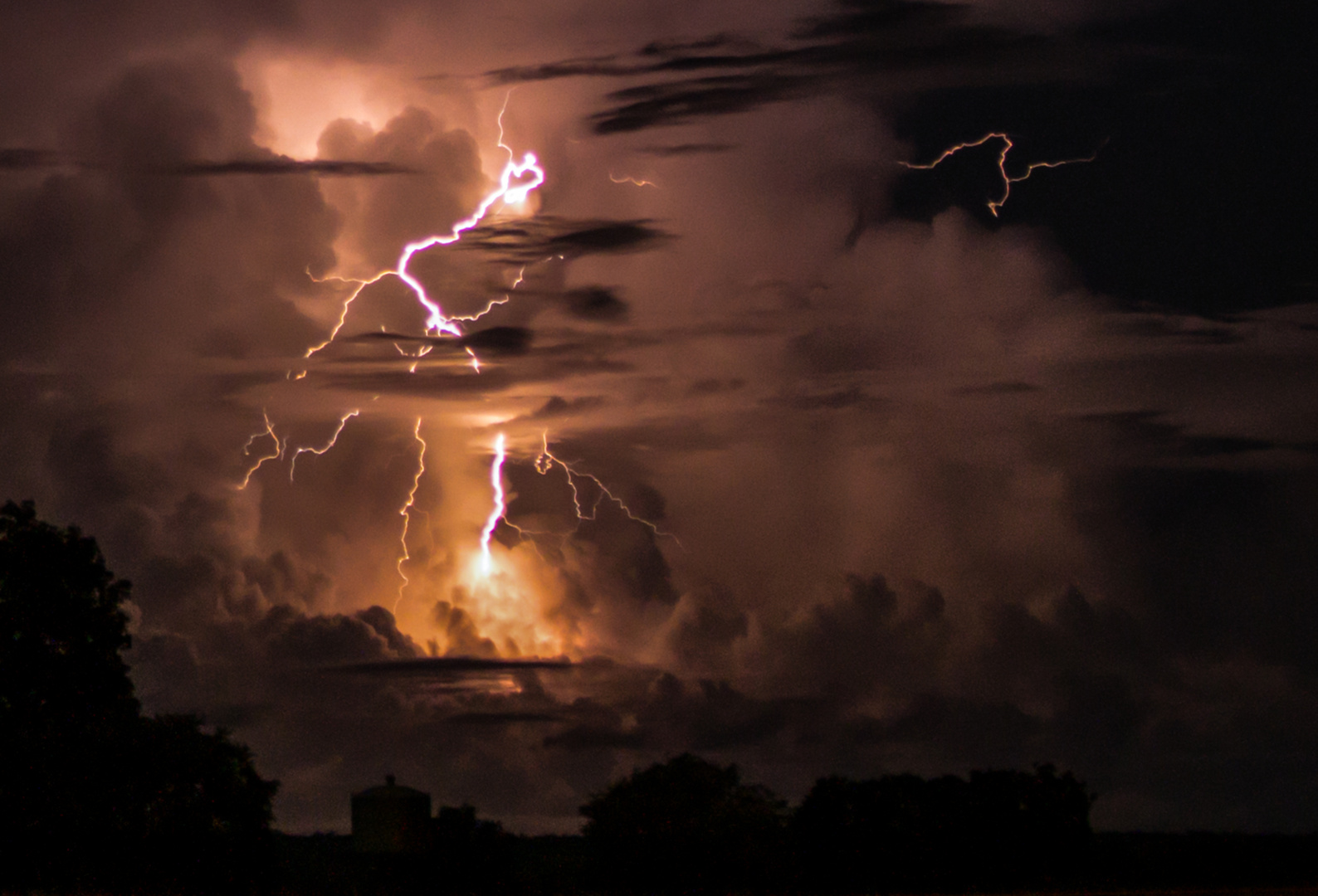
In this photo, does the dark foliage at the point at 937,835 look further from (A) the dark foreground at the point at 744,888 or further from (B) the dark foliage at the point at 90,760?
(B) the dark foliage at the point at 90,760

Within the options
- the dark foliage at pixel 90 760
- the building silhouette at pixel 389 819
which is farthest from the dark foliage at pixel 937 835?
the dark foliage at pixel 90 760

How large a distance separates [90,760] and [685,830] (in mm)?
14748

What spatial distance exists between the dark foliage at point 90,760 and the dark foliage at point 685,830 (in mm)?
9014

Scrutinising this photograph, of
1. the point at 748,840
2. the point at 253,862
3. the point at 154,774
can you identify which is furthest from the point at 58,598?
the point at 748,840

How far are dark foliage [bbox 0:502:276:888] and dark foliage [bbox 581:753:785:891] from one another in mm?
9014

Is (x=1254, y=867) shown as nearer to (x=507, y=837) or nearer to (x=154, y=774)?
(x=507, y=837)

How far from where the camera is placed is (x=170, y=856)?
115 ft

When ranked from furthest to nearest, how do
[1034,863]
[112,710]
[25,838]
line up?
[1034,863], [112,710], [25,838]

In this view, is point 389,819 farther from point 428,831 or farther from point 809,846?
point 809,846

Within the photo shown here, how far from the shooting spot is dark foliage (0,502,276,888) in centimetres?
3494

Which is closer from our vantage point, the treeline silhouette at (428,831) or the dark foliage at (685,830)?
the treeline silhouette at (428,831)

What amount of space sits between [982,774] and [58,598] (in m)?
24.9

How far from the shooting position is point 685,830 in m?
39.4

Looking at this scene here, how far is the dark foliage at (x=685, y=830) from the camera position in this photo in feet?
128
